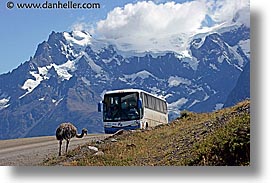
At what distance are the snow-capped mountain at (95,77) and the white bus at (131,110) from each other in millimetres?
A: 303

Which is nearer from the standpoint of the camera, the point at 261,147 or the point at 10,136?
the point at 261,147

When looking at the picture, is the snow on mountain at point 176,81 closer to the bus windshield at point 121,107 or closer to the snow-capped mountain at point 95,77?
the snow-capped mountain at point 95,77

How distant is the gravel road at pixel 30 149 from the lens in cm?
932

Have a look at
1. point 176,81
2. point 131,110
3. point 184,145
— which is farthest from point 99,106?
point 131,110

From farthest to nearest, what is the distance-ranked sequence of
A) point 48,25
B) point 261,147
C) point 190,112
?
point 190,112, point 48,25, point 261,147

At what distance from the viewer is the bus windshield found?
33.6 feet

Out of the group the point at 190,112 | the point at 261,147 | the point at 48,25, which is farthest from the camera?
the point at 190,112

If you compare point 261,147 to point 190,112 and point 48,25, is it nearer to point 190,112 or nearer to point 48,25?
point 190,112

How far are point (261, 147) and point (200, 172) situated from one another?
0.73 metres

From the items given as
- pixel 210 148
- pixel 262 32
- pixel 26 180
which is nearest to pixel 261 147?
pixel 210 148

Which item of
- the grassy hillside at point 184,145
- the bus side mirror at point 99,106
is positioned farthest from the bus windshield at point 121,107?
the grassy hillside at point 184,145

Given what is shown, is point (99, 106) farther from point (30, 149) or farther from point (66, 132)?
point (30, 149)

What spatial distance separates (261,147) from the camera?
8.37 metres

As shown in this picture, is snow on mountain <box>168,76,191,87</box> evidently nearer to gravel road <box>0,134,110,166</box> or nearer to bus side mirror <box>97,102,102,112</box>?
bus side mirror <box>97,102,102,112</box>
